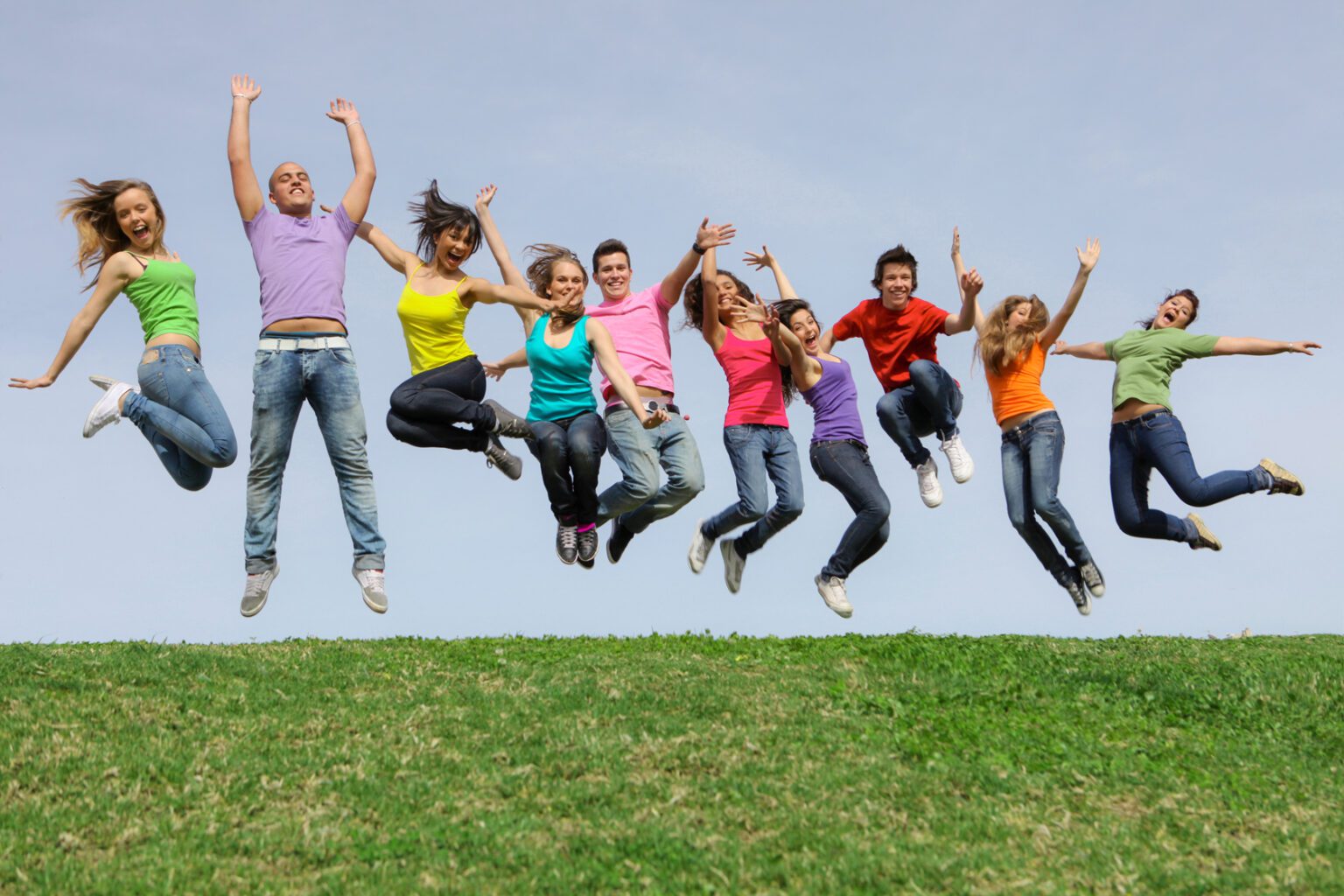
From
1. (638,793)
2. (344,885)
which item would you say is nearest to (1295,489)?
(638,793)

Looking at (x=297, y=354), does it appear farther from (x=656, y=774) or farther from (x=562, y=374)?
(x=656, y=774)

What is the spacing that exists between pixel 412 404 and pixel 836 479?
4878mm

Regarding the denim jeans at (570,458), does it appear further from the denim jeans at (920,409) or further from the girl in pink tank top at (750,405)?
the denim jeans at (920,409)

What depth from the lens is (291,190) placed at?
40.4 feet

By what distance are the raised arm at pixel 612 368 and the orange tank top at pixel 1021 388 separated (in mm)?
4432

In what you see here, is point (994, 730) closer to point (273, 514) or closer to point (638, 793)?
point (638, 793)

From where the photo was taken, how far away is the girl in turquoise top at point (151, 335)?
1216cm

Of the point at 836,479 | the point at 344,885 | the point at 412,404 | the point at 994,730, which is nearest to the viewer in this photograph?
the point at 344,885

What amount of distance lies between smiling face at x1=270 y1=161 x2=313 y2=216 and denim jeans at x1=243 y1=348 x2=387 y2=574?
58.8 inches

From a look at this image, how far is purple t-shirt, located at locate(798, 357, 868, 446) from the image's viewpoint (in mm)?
14742

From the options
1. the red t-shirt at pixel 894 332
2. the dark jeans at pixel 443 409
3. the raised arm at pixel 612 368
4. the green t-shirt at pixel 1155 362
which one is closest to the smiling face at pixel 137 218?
the dark jeans at pixel 443 409

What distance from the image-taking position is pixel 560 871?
8.05m

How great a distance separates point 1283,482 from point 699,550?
22.2 ft

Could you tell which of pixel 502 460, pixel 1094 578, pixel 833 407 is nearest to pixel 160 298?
pixel 502 460
